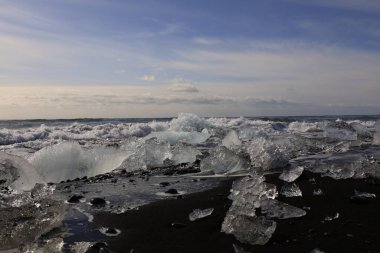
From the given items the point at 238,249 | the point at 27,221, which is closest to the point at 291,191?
the point at 238,249

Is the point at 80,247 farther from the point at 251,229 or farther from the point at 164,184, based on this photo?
the point at 164,184

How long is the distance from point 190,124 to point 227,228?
12.1m

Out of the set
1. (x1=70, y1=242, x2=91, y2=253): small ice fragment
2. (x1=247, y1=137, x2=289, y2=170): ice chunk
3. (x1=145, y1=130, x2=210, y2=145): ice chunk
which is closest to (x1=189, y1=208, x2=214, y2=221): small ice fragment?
(x1=70, y1=242, x2=91, y2=253): small ice fragment

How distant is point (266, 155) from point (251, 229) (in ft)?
9.87

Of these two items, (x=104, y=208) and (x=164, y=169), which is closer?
(x=104, y=208)

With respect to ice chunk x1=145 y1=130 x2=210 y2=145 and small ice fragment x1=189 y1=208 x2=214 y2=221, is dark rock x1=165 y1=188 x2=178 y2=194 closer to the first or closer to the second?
small ice fragment x1=189 y1=208 x2=214 y2=221

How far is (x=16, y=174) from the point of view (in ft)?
14.9

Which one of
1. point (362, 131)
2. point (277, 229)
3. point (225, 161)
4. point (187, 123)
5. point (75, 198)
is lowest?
point (75, 198)

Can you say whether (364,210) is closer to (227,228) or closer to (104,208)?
(227,228)

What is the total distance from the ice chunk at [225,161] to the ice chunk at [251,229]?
2.88 meters

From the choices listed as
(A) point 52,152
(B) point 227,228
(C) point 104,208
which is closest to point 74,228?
(C) point 104,208

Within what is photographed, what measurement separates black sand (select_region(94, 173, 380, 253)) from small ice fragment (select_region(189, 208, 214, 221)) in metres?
0.05

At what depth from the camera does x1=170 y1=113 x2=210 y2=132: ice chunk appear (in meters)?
14.6

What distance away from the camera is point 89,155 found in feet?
19.4
